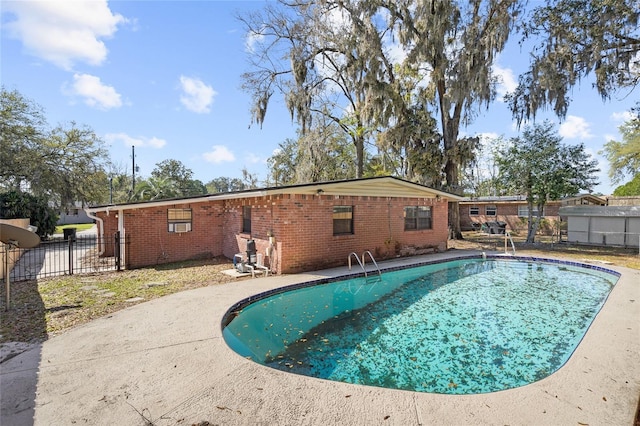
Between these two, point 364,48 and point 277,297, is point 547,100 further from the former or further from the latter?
point 277,297

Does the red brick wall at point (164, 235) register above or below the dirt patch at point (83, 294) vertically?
above

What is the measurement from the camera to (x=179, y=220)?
10703 mm

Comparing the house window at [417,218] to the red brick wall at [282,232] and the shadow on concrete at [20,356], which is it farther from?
the shadow on concrete at [20,356]

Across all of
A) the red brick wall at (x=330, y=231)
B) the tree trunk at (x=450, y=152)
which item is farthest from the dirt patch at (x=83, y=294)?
the tree trunk at (x=450, y=152)

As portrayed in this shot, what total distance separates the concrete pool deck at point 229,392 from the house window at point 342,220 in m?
6.12

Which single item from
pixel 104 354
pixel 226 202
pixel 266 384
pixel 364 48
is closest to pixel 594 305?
pixel 266 384

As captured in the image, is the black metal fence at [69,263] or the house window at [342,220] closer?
the black metal fence at [69,263]

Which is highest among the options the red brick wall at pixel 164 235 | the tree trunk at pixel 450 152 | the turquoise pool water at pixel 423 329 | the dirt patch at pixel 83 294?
the tree trunk at pixel 450 152

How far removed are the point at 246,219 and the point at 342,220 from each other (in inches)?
130

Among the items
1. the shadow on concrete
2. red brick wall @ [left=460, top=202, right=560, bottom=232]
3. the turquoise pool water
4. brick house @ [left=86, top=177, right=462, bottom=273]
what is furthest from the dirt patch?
red brick wall @ [left=460, top=202, right=560, bottom=232]

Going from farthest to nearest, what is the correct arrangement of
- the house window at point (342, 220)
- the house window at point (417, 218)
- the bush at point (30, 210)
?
the bush at point (30, 210) < the house window at point (417, 218) < the house window at point (342, 220)

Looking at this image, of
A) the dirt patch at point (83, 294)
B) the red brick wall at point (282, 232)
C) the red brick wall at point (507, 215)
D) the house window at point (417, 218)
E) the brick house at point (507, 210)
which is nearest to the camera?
the dirt patch at point (83, 294)

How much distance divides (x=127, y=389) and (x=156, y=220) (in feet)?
26.3

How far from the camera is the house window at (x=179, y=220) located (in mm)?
10508
